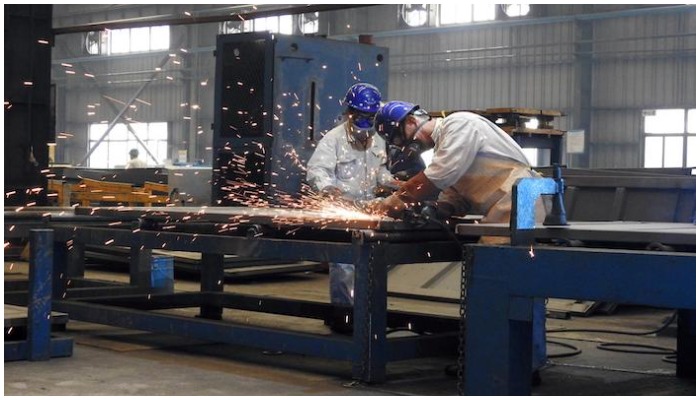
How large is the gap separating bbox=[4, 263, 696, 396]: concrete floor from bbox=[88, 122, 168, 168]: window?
2062 cm

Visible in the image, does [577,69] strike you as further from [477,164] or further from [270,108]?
[477,164]

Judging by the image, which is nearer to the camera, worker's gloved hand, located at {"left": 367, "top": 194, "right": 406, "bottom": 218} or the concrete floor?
the concrete floor

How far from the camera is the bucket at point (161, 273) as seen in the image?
7746 millimetres

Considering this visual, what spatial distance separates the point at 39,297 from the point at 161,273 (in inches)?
99.4

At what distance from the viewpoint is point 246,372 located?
5195mm

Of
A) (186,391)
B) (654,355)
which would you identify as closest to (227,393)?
(186,391)

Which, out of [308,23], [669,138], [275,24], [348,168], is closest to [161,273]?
[348,168]

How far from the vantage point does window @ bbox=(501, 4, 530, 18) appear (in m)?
21.8

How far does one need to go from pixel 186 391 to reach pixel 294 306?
68.1 inches

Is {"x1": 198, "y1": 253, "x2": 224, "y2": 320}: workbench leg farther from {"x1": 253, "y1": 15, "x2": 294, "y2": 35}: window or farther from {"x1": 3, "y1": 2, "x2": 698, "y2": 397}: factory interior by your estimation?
{"x1": 253, "y1": 15, "x2": 294, "y2": 35}: window

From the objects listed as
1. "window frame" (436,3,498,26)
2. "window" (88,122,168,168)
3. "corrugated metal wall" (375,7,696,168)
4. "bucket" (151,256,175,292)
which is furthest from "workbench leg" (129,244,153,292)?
"window" (88,122,168,168)

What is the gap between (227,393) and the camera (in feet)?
15.2

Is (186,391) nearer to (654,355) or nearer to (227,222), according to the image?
(227,222)

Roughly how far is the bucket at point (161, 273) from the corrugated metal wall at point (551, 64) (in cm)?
1426
